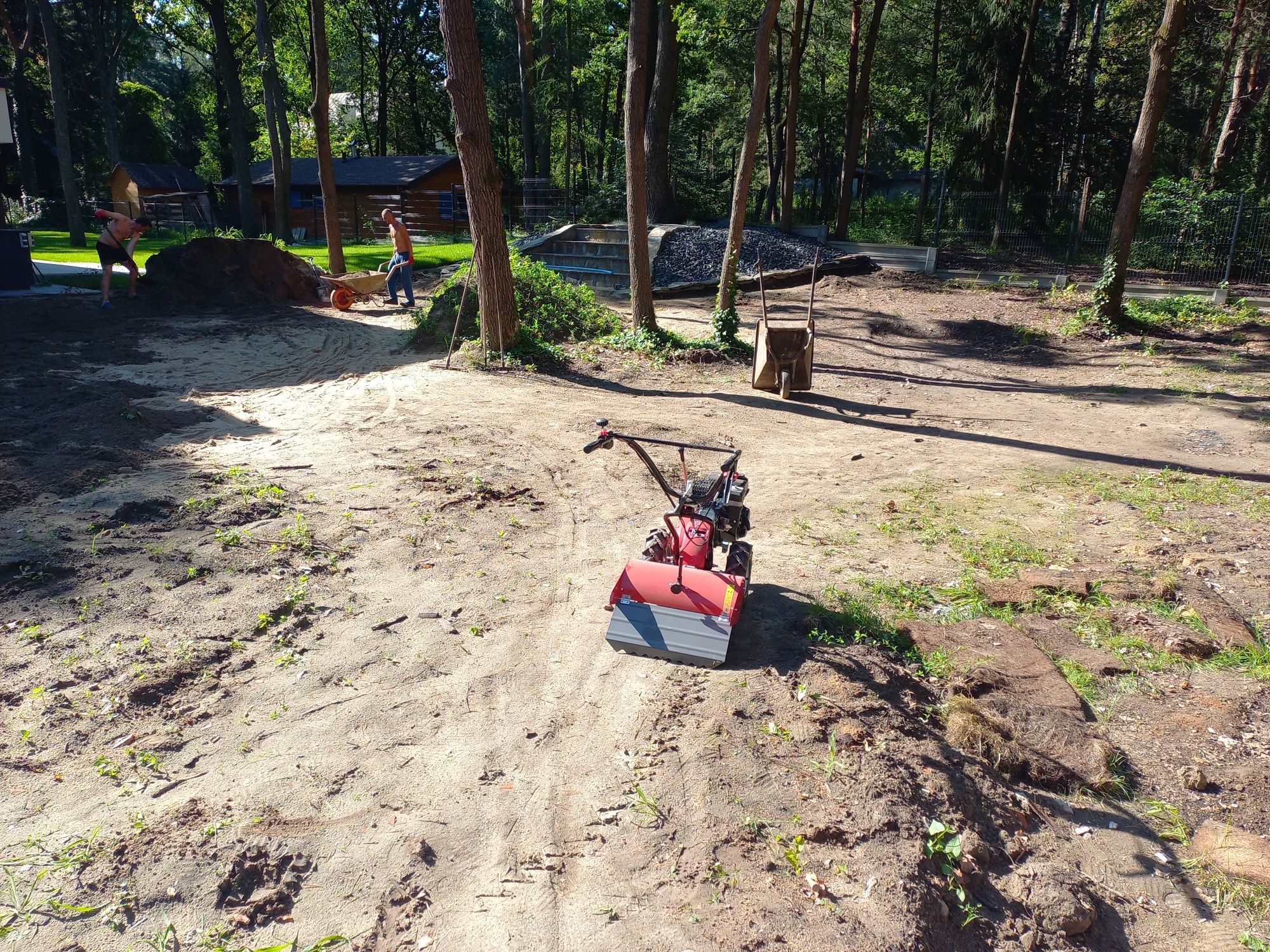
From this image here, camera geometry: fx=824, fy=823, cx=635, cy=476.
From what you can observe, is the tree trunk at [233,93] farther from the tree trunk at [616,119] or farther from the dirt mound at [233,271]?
the dirt mound at [233,271]

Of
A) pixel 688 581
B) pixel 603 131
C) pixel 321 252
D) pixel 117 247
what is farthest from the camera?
pixel 603 131

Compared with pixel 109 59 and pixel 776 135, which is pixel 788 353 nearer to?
pixel 776 135

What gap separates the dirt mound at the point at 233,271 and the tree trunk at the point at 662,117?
8521 mm

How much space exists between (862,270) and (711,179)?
532 inches

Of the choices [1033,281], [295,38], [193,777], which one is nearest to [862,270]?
[1033,281]

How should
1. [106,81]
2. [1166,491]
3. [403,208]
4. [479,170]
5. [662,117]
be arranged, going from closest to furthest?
[1166,491] → [479,170] → [662,117] → [106,81] → [403,208]

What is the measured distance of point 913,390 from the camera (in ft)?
39.7

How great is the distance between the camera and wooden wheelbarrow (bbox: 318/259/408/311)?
54.1 feet

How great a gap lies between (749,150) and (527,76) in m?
17.9

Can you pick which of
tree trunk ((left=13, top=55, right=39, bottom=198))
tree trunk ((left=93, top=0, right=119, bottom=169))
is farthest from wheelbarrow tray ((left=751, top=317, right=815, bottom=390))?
tree trunk ((left=13, top=55, right=39, bottom=198))

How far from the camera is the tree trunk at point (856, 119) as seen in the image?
23.5 m

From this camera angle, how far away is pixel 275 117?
84.7 feet

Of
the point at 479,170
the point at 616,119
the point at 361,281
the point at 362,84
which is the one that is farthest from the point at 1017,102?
the point at 362,84

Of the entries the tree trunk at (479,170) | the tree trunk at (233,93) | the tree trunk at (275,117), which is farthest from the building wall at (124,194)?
the tree trunk at (479,170)
